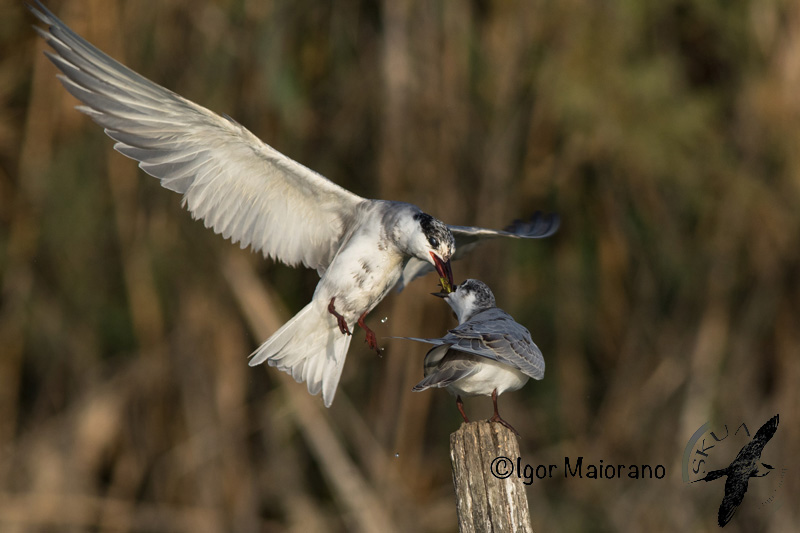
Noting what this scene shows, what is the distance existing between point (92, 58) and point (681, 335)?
258 inches

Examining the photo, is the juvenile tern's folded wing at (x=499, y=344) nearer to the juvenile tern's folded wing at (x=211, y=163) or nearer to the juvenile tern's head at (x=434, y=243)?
the juvenile tern's head at (x=434, y=243)

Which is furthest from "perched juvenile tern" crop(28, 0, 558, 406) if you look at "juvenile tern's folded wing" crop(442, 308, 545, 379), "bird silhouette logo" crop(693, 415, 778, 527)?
"bird silhouette logo" crop(693, 415, 778, 527)

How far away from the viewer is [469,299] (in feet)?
16.1

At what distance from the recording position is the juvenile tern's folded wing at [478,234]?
5.40m

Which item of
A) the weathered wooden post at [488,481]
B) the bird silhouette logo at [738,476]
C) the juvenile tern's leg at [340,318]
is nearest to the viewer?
the weathered wooden post at [488,481]

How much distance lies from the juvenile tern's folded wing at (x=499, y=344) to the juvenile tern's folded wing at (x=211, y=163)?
1.22 m

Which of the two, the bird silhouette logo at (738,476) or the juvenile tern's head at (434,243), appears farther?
the bird silhouette logo at (738,476)

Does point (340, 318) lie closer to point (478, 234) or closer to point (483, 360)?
point (483, 360)

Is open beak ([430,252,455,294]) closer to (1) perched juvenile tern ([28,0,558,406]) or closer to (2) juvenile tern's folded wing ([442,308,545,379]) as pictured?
(1) perched juvenile tern ([28,0,558,406])

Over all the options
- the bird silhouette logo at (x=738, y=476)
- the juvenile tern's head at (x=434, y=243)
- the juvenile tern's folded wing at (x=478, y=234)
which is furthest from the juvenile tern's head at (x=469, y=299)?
the bird silhouette logo at (x=738, y=476)

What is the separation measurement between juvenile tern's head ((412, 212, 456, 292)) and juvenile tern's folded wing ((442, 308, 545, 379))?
0.42 meters

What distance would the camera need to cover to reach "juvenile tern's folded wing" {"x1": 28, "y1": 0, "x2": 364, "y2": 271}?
4.51 metres

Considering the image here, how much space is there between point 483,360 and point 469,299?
0.81 metres

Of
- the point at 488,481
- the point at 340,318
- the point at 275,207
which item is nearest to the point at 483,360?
the point at 488,481
